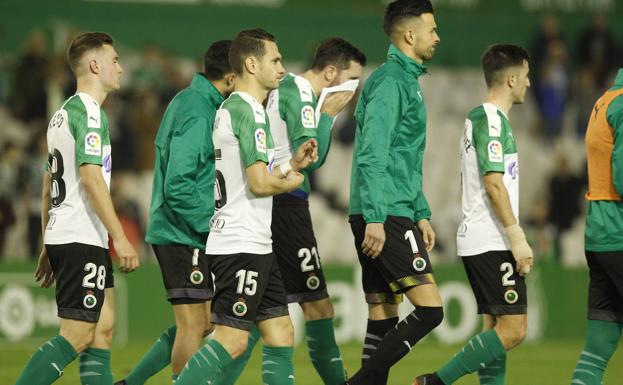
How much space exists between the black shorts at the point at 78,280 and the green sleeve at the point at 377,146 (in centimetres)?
171

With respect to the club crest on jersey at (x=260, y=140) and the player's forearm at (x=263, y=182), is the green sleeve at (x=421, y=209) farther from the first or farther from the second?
the club crest on jersey at (x=260, y=140)

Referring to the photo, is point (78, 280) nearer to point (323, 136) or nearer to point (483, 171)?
point (323, 136)

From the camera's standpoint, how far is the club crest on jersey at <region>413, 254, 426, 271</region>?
740 cm

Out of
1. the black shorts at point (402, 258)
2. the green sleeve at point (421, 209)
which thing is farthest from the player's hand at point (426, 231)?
the black shorts at point (402, 258)

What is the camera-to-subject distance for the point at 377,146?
24.2 feet

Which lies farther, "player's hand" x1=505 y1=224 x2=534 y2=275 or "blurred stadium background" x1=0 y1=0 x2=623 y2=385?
"blurred stadium background" x1=0 y1=0 x2=623 y2=385

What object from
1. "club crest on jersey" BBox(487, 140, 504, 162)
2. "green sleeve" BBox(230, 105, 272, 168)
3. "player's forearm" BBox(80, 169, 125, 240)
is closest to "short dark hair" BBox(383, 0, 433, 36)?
"club crest on jersey" BBox(487, 140, 504, 162)

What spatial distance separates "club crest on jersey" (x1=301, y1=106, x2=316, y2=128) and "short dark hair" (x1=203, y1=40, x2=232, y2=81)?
25.7 inches

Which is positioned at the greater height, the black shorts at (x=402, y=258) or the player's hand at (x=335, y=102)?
the player's hand at (x=335, y=102)

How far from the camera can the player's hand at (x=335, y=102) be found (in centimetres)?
828

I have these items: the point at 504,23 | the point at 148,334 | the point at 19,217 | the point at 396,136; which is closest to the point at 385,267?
the point at 396,136

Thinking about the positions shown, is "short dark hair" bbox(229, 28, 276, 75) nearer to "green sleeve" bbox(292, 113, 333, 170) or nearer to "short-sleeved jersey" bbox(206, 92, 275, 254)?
"short-sleeved jersey" bbox(206, 92, 275, 254)

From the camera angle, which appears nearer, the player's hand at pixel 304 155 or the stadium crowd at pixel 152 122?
the player's hand at pixel 304 155

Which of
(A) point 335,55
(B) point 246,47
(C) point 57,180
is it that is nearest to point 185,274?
(C) point 57,180
